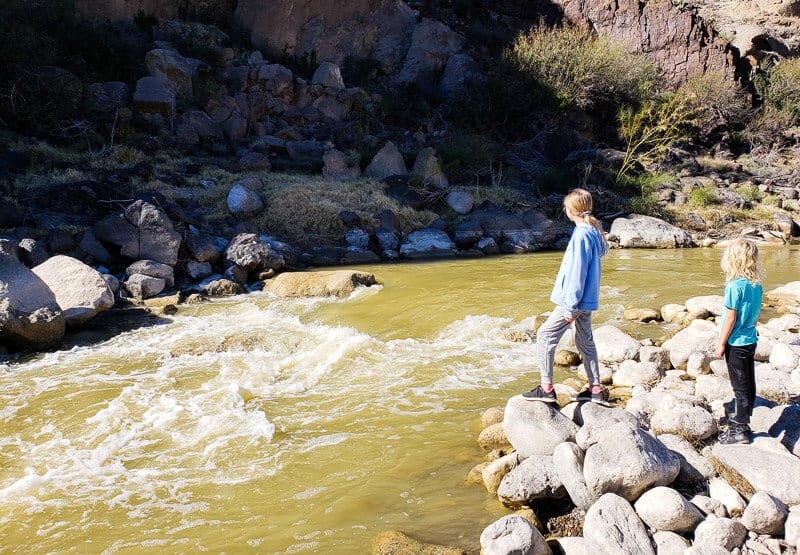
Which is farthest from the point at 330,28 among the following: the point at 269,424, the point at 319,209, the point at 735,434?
the point at 735,434

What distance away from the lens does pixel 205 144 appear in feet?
53.0

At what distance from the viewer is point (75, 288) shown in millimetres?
7461

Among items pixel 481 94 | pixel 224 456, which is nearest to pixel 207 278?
pixel 224 456

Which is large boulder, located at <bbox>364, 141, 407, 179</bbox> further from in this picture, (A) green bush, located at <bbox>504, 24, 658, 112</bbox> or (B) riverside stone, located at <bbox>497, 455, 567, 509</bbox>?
(B) riverside stone, located at <bbox>497, 455, 567, 509</bbox>

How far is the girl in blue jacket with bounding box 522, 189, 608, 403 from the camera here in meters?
3.71

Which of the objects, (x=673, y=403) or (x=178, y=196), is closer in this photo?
(x=673, y=403)

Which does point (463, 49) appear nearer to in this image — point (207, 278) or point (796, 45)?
point (796, 45)

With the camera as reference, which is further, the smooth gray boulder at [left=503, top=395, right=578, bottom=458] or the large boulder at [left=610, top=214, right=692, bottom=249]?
the large boulder at [left=610, top=214, right=692, bottom=249]

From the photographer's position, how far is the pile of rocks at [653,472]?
272 cm

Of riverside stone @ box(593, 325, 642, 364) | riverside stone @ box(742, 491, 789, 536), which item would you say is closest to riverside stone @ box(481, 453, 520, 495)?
riverside stone @ box(742, 491, 789, 536)

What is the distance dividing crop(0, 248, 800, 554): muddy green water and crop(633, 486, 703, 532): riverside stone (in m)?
0.78

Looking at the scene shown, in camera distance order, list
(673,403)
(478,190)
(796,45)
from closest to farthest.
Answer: (673,403), (478,190), (796,45)

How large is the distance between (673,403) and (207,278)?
24.3ft

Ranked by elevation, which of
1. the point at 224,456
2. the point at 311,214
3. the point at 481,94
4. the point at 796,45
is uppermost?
the point at 796,45
